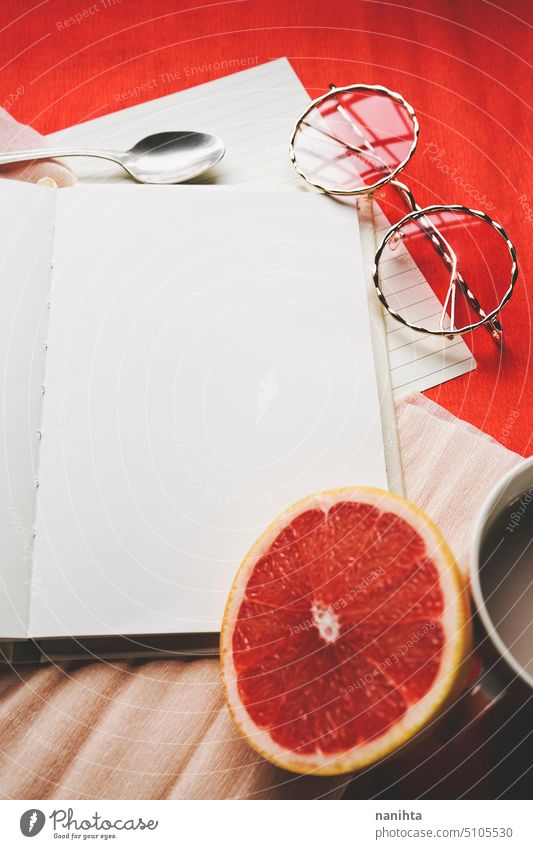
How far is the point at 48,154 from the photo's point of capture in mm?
445

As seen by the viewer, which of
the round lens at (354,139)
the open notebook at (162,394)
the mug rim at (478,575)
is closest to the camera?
the mug rim at (478,575)

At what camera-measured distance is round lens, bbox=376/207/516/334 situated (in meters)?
0.42

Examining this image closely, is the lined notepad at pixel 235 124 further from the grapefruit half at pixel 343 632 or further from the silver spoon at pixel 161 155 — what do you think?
the grapefruit half at pixel 343 632

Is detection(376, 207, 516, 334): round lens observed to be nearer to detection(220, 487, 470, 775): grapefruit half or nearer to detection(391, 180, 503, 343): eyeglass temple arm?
detection(391, 180, 503, 343): eyeglass temple arm

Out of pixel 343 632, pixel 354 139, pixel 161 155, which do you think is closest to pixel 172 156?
pixel 161 155

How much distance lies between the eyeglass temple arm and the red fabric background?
1 centimetres

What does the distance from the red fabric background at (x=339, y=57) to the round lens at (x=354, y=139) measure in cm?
2

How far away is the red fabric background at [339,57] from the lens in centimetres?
46

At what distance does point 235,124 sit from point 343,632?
1.15ft

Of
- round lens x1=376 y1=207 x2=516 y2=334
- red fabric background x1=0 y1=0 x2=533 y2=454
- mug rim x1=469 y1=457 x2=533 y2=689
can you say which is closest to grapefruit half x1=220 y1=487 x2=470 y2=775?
mug rim x1=469 y1=457 x2=533 y2=689

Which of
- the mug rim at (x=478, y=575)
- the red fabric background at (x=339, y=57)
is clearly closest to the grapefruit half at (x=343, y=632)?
the mug rim at (x=478, y=575)

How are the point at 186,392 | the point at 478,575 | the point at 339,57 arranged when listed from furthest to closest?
the point at 339,57, the point at 186,392, the point at 478,575

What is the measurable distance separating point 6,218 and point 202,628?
0.90 feet

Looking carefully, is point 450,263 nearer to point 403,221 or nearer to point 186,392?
point 403,221
